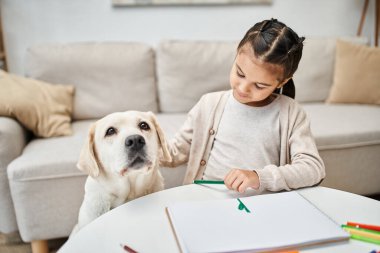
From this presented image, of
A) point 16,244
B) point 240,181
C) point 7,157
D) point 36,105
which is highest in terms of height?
point 240,181

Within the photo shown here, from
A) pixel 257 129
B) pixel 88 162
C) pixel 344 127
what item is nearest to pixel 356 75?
pixel 344 127

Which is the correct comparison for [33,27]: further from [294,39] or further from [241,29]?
[294,39]

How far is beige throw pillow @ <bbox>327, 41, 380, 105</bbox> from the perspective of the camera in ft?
7.36

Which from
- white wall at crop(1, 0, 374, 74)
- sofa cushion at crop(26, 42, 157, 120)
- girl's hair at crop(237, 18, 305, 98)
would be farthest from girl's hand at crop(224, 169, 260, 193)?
white wall at crop(1, 0, 374, 74)

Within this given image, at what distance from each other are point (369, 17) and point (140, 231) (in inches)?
118

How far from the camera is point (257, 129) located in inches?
43.1

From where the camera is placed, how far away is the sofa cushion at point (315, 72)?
93.0 inches

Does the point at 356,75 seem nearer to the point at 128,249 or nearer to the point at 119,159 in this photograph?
the point at 119,159

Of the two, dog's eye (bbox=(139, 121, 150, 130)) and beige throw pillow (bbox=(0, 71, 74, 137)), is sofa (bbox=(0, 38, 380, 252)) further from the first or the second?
dog's eye (bbox=(139, 121, 150, 130))

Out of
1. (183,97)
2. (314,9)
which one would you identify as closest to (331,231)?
(183,97)

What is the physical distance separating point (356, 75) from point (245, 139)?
1.56 m

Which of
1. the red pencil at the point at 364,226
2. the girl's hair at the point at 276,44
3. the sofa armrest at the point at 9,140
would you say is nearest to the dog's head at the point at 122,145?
the girl's hair at the point at 276,44

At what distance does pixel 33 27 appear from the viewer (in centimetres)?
225

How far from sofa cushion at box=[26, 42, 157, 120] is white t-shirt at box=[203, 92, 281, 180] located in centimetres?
109
